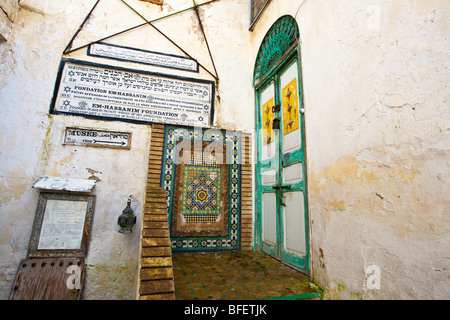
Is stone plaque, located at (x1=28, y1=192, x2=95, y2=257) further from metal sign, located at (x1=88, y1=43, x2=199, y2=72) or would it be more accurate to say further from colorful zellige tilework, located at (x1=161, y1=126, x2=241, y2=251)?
metal sign, located at (x1=88, y1=43, x2=199, y2=72)

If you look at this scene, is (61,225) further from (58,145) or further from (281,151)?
(281,151)

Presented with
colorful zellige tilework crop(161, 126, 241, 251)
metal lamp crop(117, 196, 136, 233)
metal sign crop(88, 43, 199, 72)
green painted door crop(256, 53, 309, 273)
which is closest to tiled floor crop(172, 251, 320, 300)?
green painted door crop(256, 53, 309, 273)

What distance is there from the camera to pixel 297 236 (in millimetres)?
2818

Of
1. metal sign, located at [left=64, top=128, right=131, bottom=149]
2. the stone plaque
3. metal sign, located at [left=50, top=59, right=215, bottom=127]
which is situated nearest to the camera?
the stone plaque

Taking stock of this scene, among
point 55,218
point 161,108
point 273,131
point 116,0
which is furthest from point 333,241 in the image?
point 116,0

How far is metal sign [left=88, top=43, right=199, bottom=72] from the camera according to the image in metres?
3.82

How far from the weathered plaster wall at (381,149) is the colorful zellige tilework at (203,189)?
5.20 ft

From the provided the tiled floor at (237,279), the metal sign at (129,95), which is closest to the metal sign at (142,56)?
the metal sign at (129,95)

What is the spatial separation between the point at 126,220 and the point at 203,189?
120 centimetres
